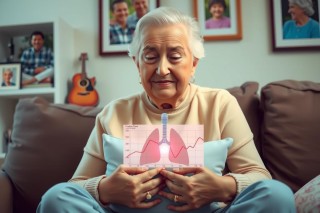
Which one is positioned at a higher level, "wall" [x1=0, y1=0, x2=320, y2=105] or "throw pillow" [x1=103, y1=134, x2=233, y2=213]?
"wall" [x1=0, y1=0, x2=320, y2=105]

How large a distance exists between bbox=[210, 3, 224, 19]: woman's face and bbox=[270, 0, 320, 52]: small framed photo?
0.31m

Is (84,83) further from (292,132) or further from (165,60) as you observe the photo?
(292,132)

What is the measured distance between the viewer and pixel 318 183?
0.92 metres

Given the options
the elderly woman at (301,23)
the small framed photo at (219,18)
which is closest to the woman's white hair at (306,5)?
the elderly woman at (301,23)

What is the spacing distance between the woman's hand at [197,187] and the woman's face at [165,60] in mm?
286

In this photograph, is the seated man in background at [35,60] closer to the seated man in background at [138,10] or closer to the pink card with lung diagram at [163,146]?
the seated man in background at [138,10]

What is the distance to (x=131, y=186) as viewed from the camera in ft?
2.83

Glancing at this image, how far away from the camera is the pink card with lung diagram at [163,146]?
2.88 feet

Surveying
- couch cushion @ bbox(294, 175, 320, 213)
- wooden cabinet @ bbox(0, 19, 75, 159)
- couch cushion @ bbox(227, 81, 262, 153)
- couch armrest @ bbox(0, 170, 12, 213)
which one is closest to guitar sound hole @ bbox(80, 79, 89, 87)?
wooden cabinet @ bbox(0, 19, 75, 159)

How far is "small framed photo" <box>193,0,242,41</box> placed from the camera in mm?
2020

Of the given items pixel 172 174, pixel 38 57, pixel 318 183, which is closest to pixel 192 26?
pixel 172 174

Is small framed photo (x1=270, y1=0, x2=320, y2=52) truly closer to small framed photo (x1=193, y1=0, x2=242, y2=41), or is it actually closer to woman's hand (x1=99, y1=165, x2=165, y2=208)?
small framed photo (x1=193, y1=0, x2=242, y2=41)

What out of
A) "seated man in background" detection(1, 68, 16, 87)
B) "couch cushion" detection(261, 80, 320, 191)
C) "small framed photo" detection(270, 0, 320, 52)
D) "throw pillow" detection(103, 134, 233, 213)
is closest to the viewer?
"throw pillow" detection(103, 134, 233, 213)

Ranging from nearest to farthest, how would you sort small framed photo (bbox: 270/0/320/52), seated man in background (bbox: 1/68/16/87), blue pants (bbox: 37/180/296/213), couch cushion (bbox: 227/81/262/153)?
blue pants (bbox: 37/180/296/213), couch cushion (bbox: 227/81/262/153), small framed photo (bbox: 270/0/320/52), seated man in background (bbox: 1/68/16/87)
